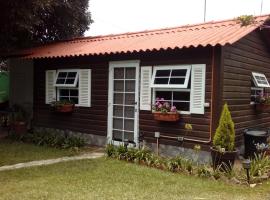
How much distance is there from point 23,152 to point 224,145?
498 cm

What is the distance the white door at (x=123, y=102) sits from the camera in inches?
400

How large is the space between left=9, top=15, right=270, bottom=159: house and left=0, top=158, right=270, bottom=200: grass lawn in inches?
71.9

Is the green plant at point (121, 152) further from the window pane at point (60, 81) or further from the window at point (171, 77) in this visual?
the window pane at point (60, 81)

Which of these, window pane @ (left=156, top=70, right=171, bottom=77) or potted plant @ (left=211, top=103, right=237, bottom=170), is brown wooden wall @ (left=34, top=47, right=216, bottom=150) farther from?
potted plant @ (left=211, top=103, right=237, bottom=170)

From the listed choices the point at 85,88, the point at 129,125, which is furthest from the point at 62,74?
the point at 129,125

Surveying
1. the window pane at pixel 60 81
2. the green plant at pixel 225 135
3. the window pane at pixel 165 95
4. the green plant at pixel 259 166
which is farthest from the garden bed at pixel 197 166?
the window pane at pixel 60 81

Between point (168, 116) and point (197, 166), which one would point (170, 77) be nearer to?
point (168, 116)

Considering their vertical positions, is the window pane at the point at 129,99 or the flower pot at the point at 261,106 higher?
the window pane at the point at 129,99

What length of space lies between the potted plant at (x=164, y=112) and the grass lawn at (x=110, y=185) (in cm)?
151

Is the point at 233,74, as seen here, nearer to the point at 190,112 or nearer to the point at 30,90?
the point at 190,112

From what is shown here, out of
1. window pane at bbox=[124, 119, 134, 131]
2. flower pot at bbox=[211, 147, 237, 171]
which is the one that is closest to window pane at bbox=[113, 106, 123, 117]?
window pane at bbox=[124, 119, 134, 131]

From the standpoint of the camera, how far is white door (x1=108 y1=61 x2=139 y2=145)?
1017 cm

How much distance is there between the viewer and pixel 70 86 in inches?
454

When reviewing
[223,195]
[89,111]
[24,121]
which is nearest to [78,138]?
[89,111]
